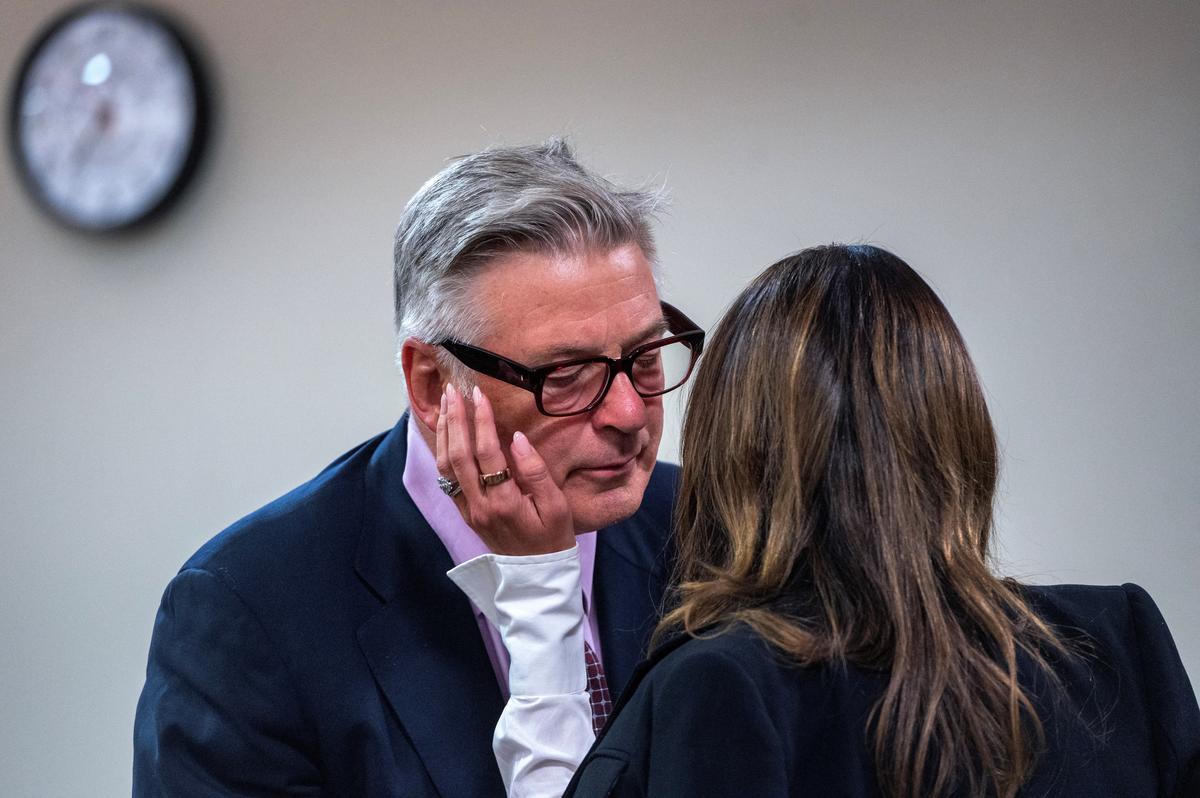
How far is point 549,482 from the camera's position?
4.54 feet

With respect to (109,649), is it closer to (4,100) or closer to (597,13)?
(4,100)

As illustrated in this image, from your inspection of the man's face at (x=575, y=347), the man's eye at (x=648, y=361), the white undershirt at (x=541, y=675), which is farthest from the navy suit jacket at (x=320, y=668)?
the man's eye at (x=648, y=361)

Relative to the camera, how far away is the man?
54.7 inches

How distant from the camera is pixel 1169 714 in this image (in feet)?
3.35

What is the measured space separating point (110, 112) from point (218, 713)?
1.73 meters

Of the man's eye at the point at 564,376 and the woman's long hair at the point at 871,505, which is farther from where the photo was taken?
the man's eye at the point at 564,376

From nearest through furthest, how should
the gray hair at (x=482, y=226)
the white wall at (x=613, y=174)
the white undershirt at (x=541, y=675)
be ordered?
Result: the white undershirt at (x=541, y=675)
the gray hair at (x=482, y=226)
the white wall at (x=613, y=174)

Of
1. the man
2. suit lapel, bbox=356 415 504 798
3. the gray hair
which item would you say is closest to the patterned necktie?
the man

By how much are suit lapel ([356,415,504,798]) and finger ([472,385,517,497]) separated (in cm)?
19

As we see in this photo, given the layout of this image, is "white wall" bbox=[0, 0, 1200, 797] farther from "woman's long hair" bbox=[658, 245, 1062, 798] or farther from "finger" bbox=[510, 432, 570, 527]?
"woman's long hair" bbox=[658, 245, 1062, 798]

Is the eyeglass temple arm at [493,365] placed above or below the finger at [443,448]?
above

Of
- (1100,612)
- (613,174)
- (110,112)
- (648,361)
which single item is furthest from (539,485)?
(110,112)

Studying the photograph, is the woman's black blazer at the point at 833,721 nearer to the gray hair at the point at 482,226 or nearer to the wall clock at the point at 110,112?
the gray hair at the point at 482,226

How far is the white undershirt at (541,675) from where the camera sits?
1280 mm
